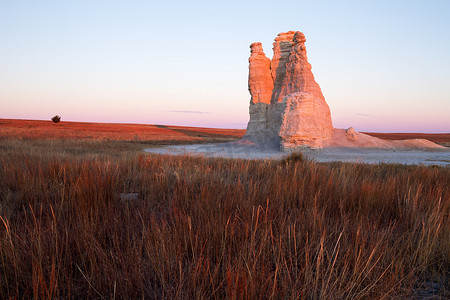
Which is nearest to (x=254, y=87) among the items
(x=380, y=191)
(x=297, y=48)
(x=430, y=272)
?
(x=297, y=48)

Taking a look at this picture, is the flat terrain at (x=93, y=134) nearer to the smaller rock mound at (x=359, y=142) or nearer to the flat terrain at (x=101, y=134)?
the flat terrain at (x=101, y=134)

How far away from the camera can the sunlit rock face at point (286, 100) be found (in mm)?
17859

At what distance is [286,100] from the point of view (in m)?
18.9

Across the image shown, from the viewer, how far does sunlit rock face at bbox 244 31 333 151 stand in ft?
58.6

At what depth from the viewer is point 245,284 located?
1.33 metres

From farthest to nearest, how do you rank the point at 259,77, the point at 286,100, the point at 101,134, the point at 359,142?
the point at 101,134
the point at 259,77
the point at 359,142
the point at 286,100

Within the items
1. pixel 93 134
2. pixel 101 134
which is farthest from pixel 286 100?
pixel 101 134

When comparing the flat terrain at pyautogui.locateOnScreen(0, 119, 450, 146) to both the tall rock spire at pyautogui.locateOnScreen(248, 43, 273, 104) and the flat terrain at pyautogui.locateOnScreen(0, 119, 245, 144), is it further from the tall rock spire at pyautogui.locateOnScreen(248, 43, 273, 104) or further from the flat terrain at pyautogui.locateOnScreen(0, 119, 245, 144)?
the tall rock spire at pyautogui.locateOnScreen(248, 43, 273, 104)

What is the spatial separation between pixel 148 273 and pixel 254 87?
76.8ft

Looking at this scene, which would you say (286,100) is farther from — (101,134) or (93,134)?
(101,134)

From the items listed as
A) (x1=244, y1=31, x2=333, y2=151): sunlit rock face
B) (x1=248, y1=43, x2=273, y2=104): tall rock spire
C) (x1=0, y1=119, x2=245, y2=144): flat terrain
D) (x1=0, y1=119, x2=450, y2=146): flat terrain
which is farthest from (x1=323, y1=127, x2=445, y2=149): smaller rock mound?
(x1=0, y1=119, x2=245, y2=144): flat terrain

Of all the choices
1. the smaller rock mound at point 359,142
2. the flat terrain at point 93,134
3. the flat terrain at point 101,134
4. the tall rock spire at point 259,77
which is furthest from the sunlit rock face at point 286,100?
the flat terrain at point 101,134

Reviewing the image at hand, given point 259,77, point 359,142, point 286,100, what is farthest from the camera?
point 259,77

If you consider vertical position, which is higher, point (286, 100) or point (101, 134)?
Answer: point (286, 100)
